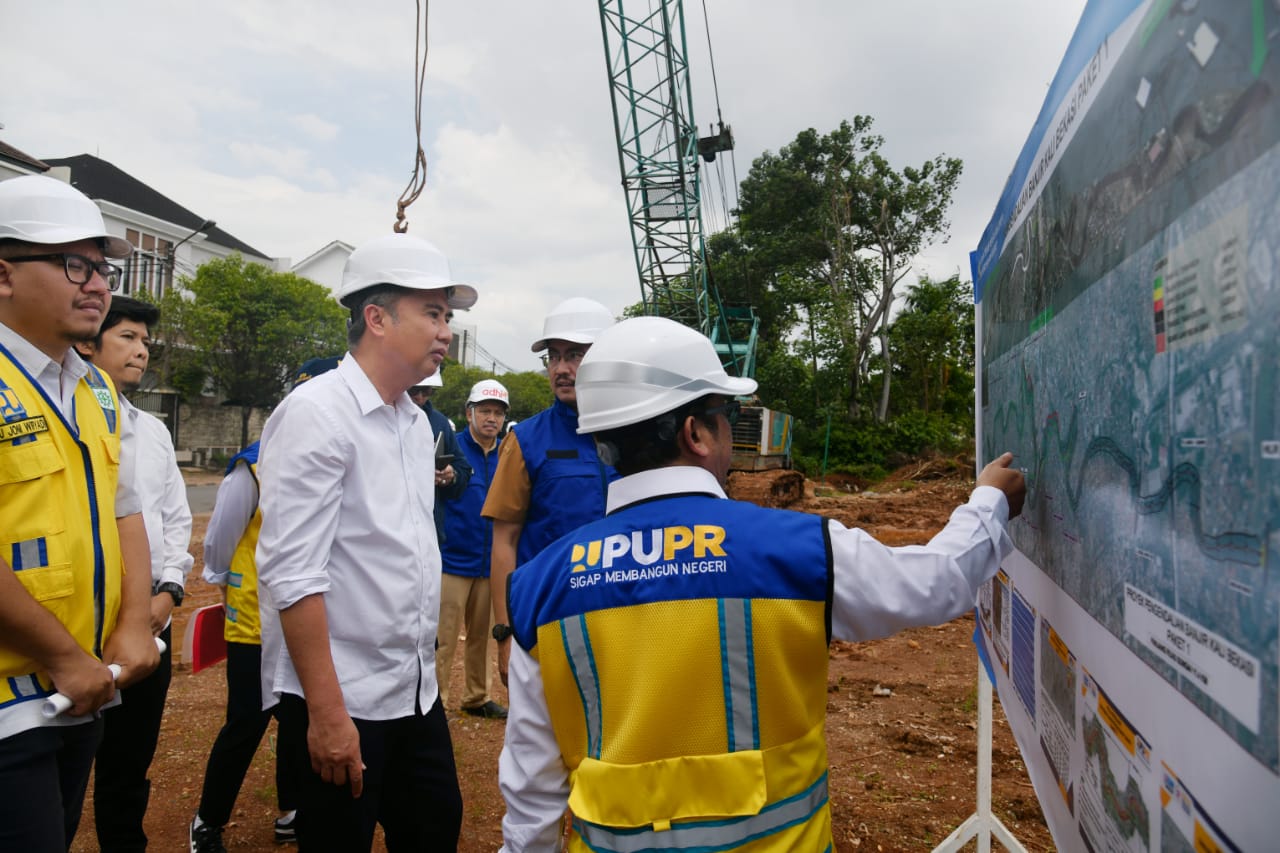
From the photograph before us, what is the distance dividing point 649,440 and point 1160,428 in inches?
32.3

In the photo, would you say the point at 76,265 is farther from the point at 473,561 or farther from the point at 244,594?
the point at 473,561

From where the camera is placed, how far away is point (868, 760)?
13.6 ft

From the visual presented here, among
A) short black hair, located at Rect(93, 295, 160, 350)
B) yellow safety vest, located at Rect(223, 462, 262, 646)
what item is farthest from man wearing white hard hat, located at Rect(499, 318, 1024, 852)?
short black hair, located at Rect(93, 295, 160, 350)

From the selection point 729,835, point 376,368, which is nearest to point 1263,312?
point 729,835

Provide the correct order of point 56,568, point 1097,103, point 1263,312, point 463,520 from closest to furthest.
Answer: point 1263,312 < point 1097,103 < point 56,568 < point 463,520

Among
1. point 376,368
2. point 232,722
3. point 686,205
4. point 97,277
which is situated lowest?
point 232,722

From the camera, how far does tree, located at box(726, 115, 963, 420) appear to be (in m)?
26.1

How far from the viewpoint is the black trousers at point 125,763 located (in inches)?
97.7

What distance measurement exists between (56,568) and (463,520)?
304 cm

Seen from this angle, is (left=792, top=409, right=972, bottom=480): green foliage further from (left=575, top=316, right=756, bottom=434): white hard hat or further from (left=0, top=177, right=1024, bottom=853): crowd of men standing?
(left=575, top=316, right=756, bottom=434): white hard hat

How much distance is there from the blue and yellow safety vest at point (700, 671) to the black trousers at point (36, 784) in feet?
3.33

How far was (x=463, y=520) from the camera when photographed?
4617mm

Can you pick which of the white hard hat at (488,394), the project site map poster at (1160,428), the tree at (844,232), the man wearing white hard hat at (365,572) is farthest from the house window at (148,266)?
the project site map poster at (1160,428)

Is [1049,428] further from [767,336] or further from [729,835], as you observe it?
[767,336]
